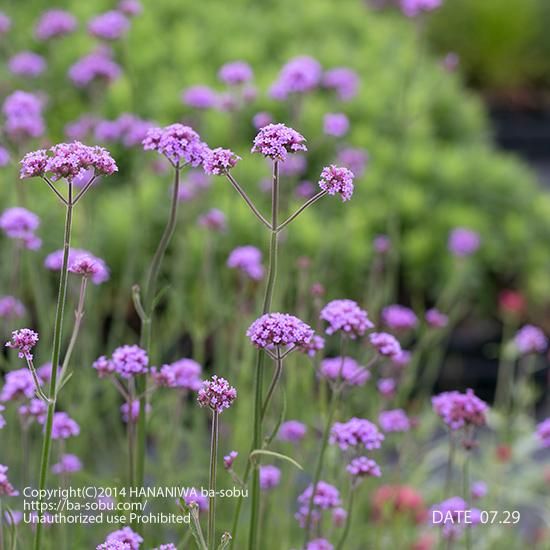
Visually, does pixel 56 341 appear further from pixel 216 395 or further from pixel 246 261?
pixel 246 261

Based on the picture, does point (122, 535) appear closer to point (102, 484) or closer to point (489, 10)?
point (102, 484)

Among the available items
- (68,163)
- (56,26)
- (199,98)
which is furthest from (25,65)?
(68,163)

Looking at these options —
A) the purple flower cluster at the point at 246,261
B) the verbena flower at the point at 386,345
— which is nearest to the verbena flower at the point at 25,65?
the purple flower cluster at the point at 246,261

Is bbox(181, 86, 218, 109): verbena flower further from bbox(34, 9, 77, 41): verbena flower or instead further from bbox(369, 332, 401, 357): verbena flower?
bbox(369, 332, 401, 357): verbena flower

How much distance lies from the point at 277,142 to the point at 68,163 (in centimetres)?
25

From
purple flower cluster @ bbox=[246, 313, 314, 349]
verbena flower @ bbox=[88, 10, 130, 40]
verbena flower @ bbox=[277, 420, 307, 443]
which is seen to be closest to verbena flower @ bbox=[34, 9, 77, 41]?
verbena flower @ bbox=[88, 10, 130, 40]

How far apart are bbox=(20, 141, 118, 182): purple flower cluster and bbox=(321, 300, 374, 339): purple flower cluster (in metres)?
0.42

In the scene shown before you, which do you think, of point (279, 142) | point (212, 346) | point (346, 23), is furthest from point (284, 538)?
point (346, 23)

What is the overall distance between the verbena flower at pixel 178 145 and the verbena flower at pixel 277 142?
0.10 meters

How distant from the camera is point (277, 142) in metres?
1.25

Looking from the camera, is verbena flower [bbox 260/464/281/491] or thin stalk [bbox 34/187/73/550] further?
verbena flower [bbox 260/464/281/491]

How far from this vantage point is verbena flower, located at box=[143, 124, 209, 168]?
4.31 ft

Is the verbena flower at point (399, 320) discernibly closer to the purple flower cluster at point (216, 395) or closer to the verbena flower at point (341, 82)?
the verbena flower at point (341, 82)

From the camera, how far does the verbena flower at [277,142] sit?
1.25 m
